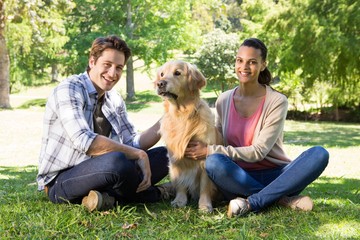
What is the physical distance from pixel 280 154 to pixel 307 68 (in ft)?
47.2

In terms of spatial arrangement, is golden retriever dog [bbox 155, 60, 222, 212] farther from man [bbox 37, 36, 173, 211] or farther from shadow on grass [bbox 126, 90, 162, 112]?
shadow on grass [bbox 126, 90, 162, 112]

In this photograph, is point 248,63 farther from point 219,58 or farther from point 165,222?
point 219,58

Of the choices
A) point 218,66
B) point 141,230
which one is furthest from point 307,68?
point 141,230

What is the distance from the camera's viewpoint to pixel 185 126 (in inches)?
145

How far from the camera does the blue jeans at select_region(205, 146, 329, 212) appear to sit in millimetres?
3447

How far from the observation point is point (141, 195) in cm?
385

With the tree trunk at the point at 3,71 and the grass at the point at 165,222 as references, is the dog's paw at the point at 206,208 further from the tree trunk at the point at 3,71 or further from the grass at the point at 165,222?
the tree trunk at the point at 3,71

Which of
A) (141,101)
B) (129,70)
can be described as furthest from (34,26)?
(141,101)

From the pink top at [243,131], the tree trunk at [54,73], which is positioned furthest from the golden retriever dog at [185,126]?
the tree trunk at [54,73]

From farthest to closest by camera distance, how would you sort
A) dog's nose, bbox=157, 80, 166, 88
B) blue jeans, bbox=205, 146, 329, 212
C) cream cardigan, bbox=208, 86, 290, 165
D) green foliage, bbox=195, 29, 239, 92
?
1. green foliage, bbox=195, 29, 239, 92
2. dog's nose, bbox=157, 80, 166, 88
3. cream cardigan, bbox=208, 86, 290, 165
4. blue jeans, bbox=205, 146, 329, 212

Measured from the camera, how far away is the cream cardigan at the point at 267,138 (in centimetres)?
356

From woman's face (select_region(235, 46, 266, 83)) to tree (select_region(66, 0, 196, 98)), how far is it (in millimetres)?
22271

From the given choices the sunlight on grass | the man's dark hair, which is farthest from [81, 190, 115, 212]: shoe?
the sunlight on grass

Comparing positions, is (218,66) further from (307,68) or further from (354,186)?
(354,186)
